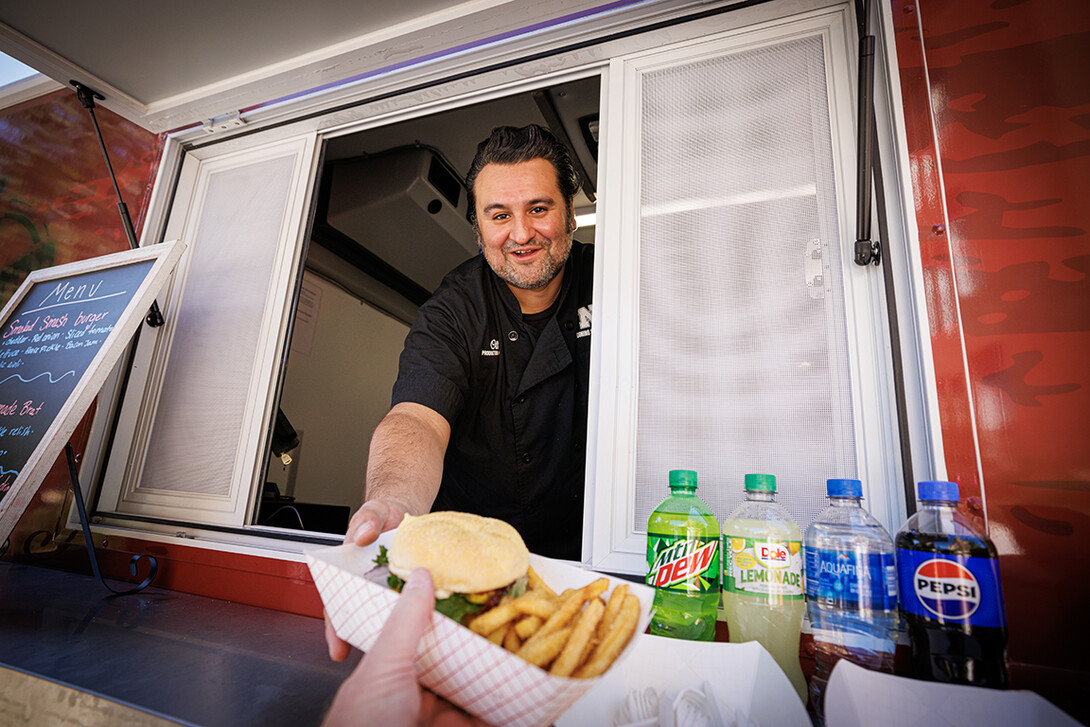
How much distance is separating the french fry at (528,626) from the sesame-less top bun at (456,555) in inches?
2.7

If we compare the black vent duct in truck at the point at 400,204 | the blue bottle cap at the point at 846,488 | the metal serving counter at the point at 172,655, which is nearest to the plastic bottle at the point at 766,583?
the blue bottle cap at the point at 846,488

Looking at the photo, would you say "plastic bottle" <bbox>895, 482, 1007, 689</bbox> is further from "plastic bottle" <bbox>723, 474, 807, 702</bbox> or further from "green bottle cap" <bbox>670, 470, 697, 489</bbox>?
"green bottle cap" <bbox>670, 470, 697, 489</bbox>

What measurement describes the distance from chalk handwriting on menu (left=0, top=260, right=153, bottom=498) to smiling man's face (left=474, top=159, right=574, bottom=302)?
1291mm

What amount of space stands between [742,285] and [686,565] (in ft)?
2.50

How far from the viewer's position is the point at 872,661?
0.97 metres

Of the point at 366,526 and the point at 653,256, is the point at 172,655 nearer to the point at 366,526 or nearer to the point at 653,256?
the point at 366,526

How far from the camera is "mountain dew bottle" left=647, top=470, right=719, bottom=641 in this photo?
1.02m

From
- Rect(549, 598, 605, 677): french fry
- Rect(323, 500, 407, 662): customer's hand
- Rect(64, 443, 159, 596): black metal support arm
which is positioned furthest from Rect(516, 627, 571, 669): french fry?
Rect(64, 443, 159, 596): black metal support arm

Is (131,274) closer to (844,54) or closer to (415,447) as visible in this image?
(415,447)

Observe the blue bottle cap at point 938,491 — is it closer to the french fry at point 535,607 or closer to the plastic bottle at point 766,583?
the plastic bottle at point 766,583

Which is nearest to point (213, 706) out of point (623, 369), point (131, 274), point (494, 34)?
point (623, 369)

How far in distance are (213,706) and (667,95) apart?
75.3 inches

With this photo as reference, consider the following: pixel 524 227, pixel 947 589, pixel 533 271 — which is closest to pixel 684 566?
pixel 947 589

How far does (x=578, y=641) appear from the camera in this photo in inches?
24.7
